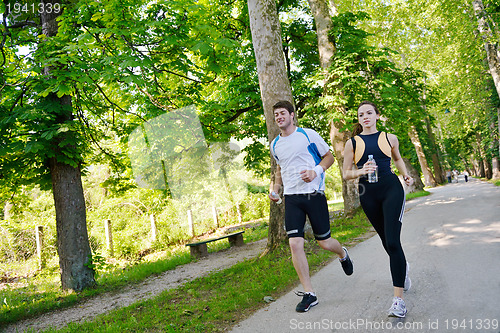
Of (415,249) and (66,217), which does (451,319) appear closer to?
(415,249)

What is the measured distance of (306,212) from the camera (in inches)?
162

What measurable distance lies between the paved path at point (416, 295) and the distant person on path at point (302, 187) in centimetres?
40

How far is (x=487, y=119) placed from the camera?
25297 millimetres

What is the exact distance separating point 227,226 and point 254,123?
9550mm

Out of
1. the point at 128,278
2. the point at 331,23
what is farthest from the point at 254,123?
the point at 128,278

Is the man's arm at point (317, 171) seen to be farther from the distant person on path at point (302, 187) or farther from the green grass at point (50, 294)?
the green grass at point (50, 294)

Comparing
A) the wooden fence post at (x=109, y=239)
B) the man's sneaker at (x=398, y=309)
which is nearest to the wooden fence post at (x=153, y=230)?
the wooden fence post at (x=109, y=239)

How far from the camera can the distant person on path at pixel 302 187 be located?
157 inches

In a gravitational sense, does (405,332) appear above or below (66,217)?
below

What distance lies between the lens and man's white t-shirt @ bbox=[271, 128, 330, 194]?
160 inches

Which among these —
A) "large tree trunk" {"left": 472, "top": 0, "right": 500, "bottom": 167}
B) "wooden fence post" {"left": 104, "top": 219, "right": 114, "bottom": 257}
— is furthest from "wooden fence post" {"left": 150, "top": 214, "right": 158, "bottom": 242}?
"large tree trunk" {"left": 472, "top": 0, "right": 500, "bottom": 167}

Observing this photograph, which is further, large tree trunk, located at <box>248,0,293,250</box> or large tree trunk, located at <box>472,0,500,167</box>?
large tree trunk, located at <box>472,0,500,167</box>

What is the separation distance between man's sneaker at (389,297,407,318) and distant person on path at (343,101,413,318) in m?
0.02

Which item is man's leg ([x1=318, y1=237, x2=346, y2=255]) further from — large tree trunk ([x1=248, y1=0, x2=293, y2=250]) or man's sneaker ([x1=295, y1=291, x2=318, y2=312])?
large tree trunk ([x1=248, y1=0, x2=293, y2=250])
